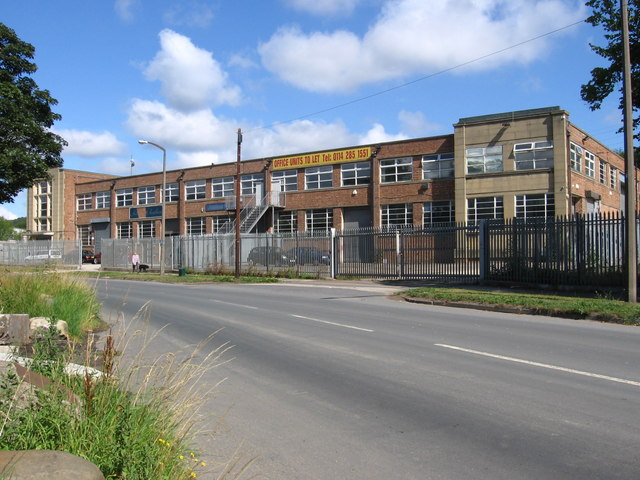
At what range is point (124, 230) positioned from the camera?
2472 inches

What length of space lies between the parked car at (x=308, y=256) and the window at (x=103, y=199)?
128 ft

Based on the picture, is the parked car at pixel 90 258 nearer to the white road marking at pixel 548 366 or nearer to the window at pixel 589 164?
the window at pixel 589 164

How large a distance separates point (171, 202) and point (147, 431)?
5633 centimetres

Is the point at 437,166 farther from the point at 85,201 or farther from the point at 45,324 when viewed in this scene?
the point at 85,201

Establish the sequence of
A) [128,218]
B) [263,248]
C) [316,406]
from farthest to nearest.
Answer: [128,218] → [263,248] → [316,406]

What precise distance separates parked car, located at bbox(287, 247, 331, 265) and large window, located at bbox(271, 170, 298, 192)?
18.1m

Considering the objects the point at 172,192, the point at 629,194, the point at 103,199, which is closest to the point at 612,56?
the point at 629,194

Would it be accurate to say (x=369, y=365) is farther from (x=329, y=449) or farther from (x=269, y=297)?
(x=269, y=297)

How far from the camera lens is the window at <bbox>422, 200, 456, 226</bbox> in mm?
41375

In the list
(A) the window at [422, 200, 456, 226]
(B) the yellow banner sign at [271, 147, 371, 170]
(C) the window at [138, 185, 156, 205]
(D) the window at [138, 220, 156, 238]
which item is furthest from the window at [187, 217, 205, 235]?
(A) the window at [422, 200, 456, 226]

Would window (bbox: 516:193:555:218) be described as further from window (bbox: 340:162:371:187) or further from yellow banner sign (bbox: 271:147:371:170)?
yellow banner sign (bbox: 271:147:371:170)

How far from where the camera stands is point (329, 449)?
492 cm

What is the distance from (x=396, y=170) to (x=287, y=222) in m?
11.6

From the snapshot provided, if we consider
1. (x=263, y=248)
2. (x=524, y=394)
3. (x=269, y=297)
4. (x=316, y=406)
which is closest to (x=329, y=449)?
(x=316, y=406)
